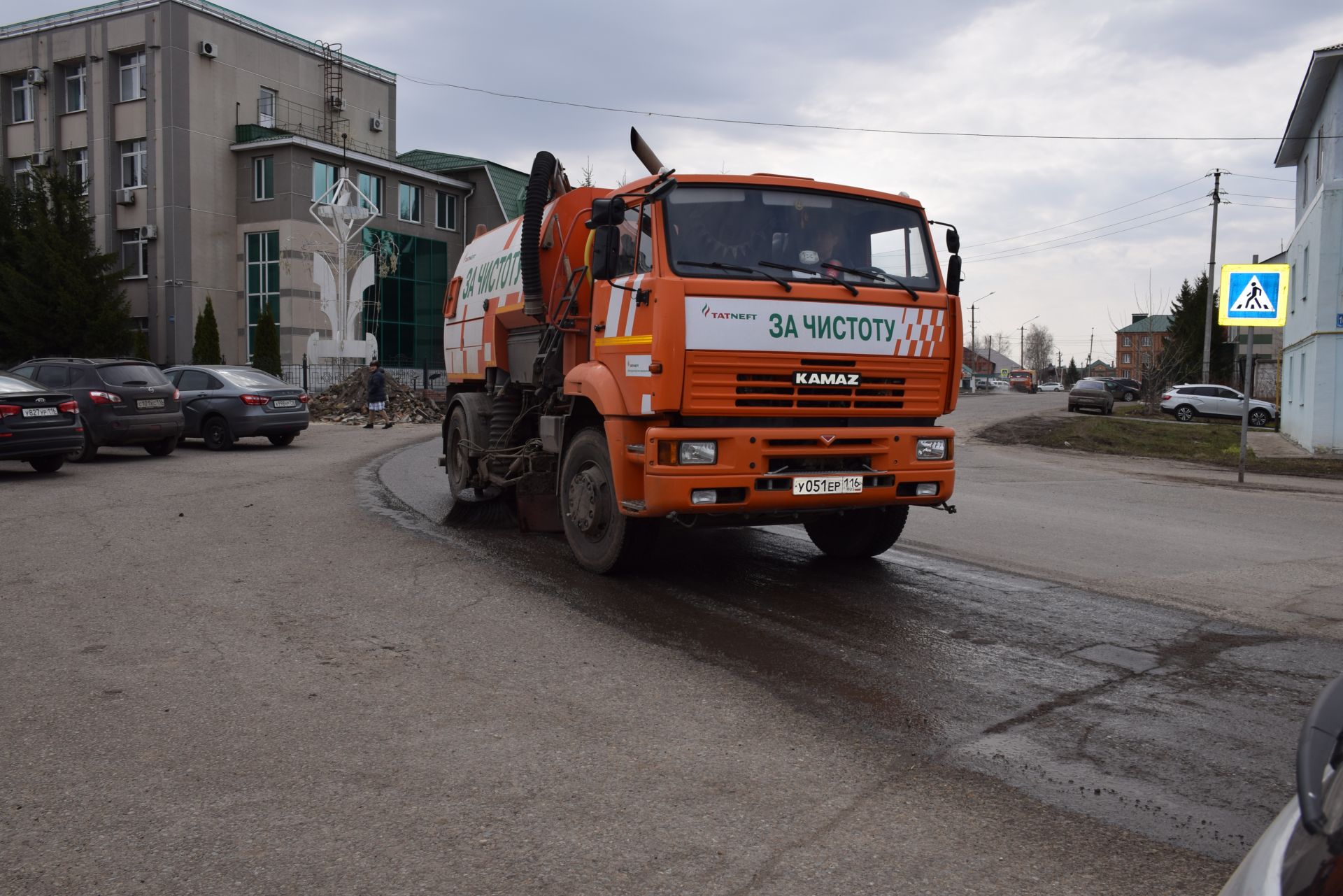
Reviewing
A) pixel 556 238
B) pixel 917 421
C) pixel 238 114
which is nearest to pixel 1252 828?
pixel 917 421

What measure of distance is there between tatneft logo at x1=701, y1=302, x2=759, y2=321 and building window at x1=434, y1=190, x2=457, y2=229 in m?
47.0

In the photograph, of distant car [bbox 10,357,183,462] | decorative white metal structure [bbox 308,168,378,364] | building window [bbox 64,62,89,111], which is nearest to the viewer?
distant car [bbox 10,357,183,462]

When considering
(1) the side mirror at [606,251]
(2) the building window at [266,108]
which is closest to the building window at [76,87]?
(2) the building window at [266,108]

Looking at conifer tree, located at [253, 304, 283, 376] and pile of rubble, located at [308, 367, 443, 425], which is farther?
conifer tree, located at [253, 304, 283, 376]

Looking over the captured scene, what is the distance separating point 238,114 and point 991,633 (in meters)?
45.7

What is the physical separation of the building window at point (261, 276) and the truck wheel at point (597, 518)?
129ft

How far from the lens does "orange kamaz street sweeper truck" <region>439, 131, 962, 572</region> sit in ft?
21.2

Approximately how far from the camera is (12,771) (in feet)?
12.5

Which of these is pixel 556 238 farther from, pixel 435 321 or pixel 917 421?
pixel 435 321

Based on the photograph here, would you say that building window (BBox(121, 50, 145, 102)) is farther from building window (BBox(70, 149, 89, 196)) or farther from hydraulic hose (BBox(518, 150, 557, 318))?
hydraulic hose (BBox(518, 150, 557, 318))

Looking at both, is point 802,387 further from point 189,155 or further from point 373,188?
point 373,188

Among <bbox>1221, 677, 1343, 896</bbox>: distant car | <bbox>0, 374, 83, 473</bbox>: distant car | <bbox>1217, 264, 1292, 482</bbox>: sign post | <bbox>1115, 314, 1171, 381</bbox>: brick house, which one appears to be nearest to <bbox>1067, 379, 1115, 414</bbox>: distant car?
<bbox>1217, 264, 1292, 482</bbox>: sign post

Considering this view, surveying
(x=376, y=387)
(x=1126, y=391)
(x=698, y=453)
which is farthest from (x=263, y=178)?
(x=1126, y=391)

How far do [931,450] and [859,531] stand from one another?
4.14ft
